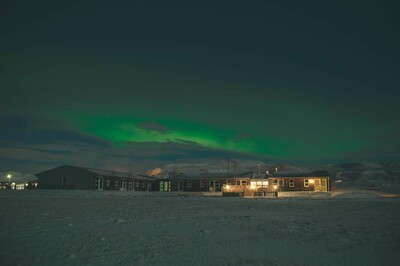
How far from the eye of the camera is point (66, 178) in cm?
6275

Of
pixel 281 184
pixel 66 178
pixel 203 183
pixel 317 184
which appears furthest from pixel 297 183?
pixel 66 178

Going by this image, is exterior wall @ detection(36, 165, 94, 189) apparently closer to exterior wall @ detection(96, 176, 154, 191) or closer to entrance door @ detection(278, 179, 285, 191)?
exterior wall @ detection(96, 176, 154, 191)

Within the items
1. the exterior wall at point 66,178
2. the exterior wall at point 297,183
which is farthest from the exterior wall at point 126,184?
the exterior wall at point 297,183

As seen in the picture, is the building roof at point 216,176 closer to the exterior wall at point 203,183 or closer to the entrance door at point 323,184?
the exterior wall at point 203,183

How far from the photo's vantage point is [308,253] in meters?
7.89

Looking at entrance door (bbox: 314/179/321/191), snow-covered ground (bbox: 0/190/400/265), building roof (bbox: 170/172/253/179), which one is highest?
building roof (bbox: 170/172/253/179)

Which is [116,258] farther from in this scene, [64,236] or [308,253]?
[308,253]

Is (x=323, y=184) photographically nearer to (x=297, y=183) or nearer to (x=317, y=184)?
(x=317, y=184)

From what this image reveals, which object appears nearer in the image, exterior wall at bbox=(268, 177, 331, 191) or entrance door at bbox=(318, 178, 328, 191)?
entrance door at bbox=(318, 178, 328, 191)

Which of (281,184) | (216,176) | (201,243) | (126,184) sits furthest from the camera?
(126,184)

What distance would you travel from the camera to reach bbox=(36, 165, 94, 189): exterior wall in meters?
61.2

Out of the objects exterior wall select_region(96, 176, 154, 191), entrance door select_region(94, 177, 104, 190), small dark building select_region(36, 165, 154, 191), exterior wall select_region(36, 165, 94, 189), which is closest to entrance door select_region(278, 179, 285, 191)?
exterior wall select_region(96, 176, 154, 191)

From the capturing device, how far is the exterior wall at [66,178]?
201 ft

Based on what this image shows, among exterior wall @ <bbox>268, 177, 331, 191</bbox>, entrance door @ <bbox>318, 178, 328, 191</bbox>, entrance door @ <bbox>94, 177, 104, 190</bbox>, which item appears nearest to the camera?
entrance door @ <bbox>94, 177, 104, 190</bbox>
